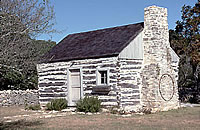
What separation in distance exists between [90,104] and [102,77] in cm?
174

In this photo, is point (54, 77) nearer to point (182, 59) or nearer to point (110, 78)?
point (110, 78)

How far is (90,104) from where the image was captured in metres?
16.8

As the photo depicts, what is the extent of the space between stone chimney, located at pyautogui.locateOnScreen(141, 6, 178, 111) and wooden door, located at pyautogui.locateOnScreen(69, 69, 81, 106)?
3710 mm

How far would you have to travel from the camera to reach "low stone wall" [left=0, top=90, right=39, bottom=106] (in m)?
22.9

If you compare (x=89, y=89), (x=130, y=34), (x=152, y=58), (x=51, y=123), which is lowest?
(x=51, y=123)

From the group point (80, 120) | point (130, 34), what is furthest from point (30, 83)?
point (80, 120)

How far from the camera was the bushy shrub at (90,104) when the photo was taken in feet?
55.2

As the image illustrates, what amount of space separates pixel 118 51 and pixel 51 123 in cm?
550

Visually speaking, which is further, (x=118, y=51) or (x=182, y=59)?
(x=182, y=59)

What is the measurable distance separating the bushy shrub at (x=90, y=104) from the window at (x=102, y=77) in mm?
1013

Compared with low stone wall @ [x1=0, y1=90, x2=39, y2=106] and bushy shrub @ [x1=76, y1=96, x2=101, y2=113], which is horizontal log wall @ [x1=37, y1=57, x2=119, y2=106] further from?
low stone wall @ [x1=0, y1=90, x2=39, y2=106]

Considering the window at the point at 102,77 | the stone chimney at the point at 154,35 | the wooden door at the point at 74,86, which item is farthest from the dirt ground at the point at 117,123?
the stone chimney at the point at 154,35

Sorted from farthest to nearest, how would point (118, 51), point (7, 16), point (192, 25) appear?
point (192, 25) < point (118, 51) < point (7, 16)

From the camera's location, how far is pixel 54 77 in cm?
1970
